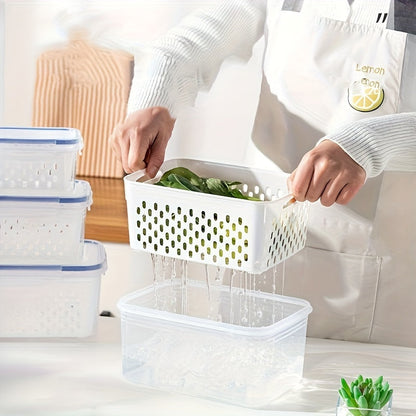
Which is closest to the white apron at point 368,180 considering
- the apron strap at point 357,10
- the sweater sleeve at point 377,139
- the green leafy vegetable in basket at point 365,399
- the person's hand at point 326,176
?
the apron strap at point 357,10

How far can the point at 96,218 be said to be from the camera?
2711 mm

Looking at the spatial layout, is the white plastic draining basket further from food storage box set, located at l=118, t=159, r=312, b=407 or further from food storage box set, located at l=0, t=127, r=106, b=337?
food storage box set, located at l=0, t=127, r=106, b=337

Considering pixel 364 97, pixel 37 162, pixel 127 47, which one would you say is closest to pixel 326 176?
pixel 364 97

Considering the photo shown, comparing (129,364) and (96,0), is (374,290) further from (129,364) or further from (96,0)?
(96,0)

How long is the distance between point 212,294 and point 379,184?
352 millimetres

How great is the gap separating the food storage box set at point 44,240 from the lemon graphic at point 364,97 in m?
0.46

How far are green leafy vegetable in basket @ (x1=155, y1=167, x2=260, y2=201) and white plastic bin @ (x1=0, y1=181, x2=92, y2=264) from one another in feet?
0.68

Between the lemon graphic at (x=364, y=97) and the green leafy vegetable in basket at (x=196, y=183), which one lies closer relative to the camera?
the green leafy vegetable in basket at (x=196, y=183)

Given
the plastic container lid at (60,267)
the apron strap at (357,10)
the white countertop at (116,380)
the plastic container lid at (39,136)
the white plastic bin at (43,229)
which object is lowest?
the white countertop at (116,380)

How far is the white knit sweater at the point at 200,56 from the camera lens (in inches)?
56.2

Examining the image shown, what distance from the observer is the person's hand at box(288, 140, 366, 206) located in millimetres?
1152

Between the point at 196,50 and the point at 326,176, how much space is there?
1.57 ft

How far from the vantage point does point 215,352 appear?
1201mm

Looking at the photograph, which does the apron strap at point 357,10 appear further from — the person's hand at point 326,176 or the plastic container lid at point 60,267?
the plastic container lid at point 60,267
